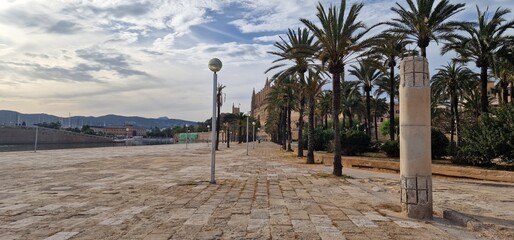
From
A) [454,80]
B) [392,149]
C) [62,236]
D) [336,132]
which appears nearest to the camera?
[62,236]

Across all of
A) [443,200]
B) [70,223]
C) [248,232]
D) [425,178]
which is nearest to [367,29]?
[443,200]

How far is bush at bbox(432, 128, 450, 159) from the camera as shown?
22.3 meters

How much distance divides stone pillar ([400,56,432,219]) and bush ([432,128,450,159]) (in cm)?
1638

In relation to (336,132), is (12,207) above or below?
below

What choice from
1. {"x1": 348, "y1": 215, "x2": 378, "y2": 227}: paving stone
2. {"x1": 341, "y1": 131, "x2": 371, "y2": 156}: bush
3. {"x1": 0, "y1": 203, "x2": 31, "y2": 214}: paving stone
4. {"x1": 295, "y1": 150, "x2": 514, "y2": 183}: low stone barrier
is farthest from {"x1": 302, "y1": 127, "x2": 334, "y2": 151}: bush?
{"x1": 0, "y1": 203, "x2": 31, "y2": 214}: paving stone

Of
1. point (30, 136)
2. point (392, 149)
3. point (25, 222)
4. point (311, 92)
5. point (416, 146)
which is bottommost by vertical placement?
point (25, 222)

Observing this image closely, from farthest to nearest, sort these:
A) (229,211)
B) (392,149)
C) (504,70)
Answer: (504,70), (392,149), (229,211)

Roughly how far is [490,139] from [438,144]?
19.8 feet

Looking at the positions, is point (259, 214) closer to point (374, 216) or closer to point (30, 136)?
point (374, 216)

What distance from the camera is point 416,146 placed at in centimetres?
724

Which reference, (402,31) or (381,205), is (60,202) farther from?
(402,31)

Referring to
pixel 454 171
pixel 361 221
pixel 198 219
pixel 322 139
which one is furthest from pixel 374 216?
pixel 322 139

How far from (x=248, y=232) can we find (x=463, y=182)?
11.4 meters

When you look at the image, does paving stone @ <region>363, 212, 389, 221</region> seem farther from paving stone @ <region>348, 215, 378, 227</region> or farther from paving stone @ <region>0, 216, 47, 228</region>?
paving stone @ <region>0, 216, 47, 228</region>
